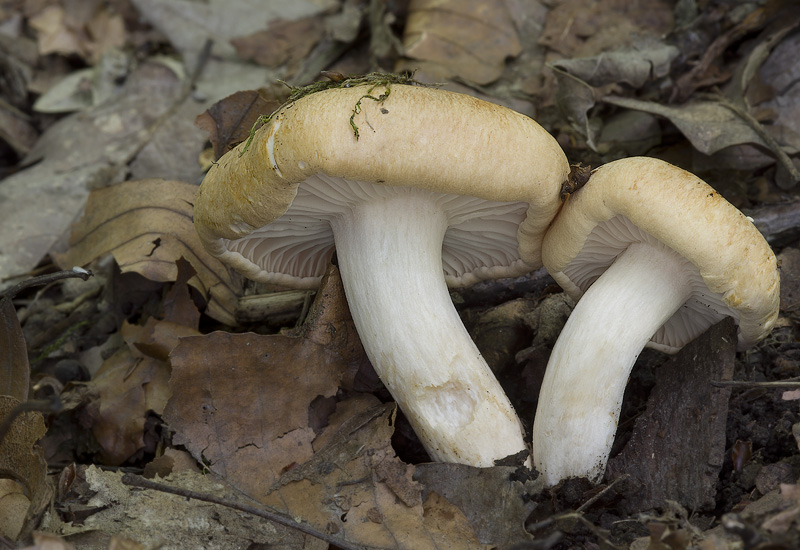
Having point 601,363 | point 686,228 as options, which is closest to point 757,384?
point 601,363

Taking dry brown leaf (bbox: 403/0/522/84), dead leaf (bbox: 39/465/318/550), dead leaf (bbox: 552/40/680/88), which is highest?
dead leaf (bbox: 552/40/680/88)

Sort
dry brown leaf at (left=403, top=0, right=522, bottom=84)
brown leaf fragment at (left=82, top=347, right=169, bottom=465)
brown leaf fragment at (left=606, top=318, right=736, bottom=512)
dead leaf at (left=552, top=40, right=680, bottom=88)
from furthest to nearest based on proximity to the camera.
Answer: dry brown leaf at (left=403, top=0, right=522, bottom=84), dead leaf at (left=552, top=40, right=680, bottom=88), brown leaf fragment at (left=82, top=347, right=169, bottom=465), brown leaf fragment at (left=606, top=318, right=736, bottom=512)

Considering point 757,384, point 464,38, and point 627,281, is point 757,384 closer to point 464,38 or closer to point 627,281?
point 627,281

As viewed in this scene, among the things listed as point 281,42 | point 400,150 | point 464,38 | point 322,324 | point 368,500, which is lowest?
point 368,500

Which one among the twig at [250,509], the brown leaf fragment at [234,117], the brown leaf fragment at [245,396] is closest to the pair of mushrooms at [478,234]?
the brown leaf fragment at [245,396]

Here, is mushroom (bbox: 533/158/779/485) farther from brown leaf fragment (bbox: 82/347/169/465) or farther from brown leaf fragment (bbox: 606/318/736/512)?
brown leaf fragment (bbox: 82/347/169/465)

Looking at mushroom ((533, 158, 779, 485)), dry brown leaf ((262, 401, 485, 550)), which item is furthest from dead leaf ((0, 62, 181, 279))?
mushroom ((533, 158, 779, 485))
